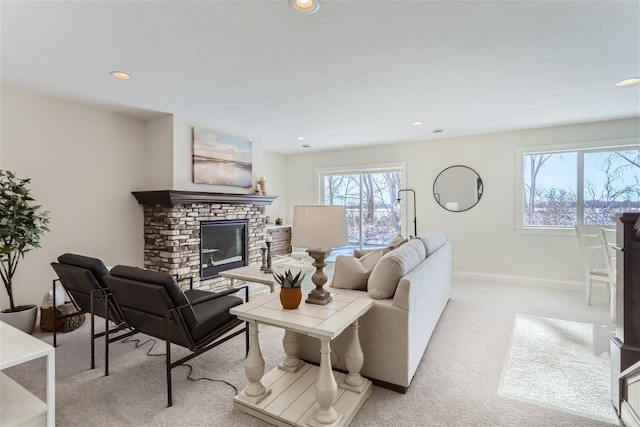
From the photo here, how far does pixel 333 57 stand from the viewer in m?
2.45


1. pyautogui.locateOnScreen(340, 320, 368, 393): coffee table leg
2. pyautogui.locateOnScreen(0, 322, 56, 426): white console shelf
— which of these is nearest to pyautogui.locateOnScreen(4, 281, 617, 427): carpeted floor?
pyautogui.locateOnScreen(340, 320, 368, 393): coffee table leg

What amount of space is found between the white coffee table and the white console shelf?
878 millimetres

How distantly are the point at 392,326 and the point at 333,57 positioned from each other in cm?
207

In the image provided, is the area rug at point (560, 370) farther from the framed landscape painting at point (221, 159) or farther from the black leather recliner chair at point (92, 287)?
the framed landscape painting at point (221, 159)

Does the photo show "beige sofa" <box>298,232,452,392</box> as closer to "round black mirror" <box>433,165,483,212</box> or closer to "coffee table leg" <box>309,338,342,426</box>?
"coffee table leg" <box>309,338,342,426</box>

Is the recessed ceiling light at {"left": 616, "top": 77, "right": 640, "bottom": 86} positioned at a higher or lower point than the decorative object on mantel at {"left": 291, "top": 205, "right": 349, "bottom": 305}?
higher

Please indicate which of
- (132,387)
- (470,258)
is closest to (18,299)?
(132,387)

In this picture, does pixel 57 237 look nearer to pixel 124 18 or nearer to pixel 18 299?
pixel 18 299

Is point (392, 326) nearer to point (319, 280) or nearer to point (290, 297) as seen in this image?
point (319, 280)

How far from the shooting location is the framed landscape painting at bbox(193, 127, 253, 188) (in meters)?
4.27

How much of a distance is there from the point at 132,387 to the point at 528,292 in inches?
188

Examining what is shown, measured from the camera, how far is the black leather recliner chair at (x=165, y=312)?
189cm

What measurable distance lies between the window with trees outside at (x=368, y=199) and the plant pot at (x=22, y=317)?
4.76 metres

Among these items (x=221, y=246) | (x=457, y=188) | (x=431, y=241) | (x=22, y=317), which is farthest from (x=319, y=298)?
(x=457, y=188)
